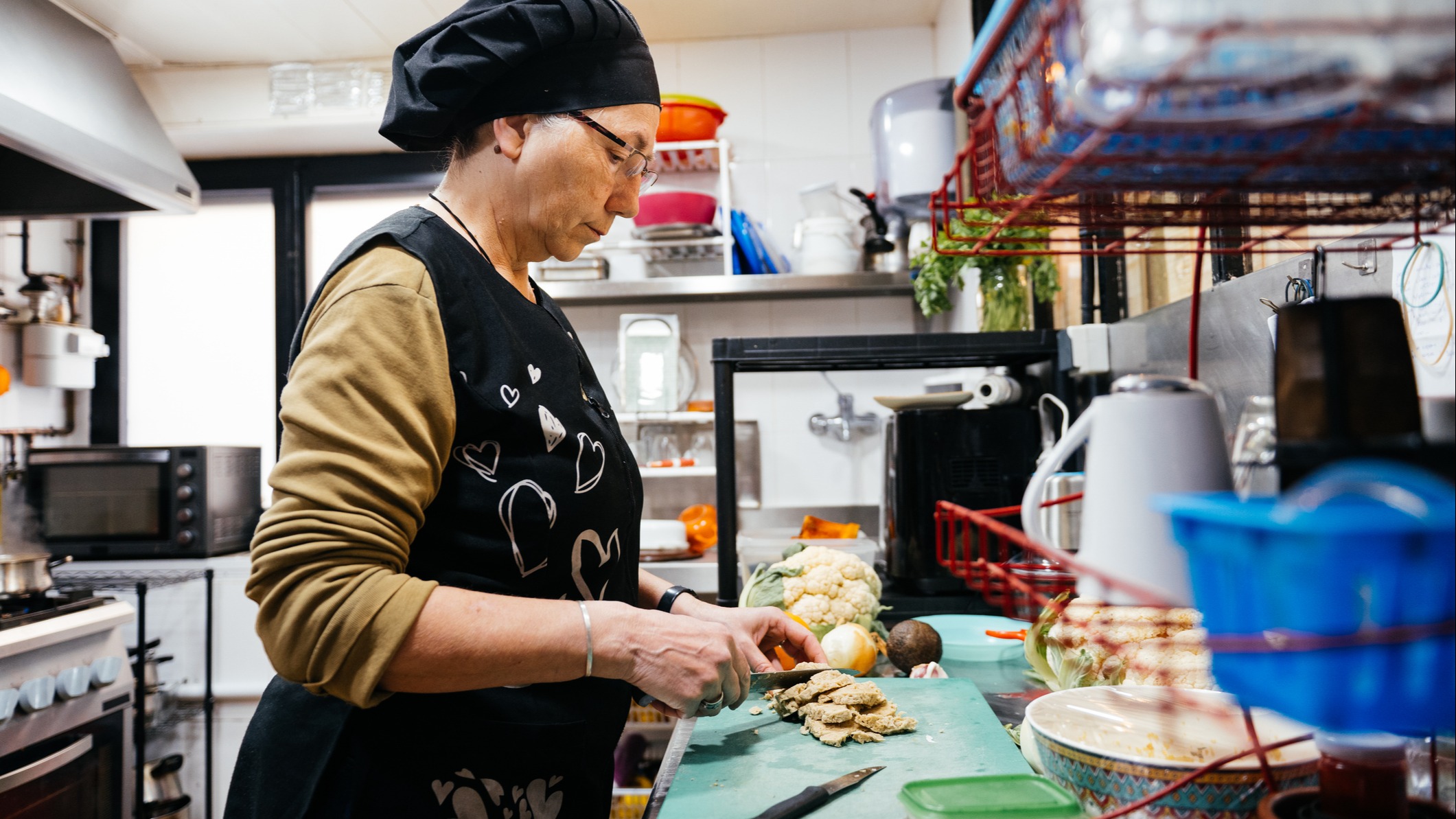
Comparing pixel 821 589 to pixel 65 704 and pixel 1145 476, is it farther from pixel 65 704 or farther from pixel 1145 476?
pixel 65 704

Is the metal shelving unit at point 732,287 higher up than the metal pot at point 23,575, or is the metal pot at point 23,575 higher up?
the metal shelving unit at point 732,287

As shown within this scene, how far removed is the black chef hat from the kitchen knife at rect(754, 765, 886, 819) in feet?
2.54

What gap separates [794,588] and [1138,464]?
1.10m

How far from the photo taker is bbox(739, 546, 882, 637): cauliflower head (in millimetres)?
1472

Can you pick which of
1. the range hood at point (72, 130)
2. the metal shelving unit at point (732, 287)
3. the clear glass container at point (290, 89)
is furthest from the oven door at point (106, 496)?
the metal shelving unit at point (732, 287)

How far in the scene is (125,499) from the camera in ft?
9.39

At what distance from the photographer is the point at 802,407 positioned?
126 inches

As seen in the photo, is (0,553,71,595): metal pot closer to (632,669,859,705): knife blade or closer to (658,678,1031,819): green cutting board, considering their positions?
(632,669,859,705): knife blade

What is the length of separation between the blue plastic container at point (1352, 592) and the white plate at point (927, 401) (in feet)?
4.79

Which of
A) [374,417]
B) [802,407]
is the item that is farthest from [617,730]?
[802,407]

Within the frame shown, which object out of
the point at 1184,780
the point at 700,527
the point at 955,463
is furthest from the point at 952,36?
the point at 1184,780

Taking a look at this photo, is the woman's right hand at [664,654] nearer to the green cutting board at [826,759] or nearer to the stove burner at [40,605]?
the green cutting board at [826,759]

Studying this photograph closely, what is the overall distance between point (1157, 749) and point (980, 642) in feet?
2.44

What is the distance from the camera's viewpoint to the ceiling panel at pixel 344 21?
2.86 metres
